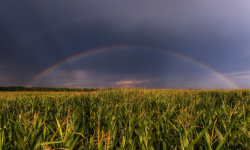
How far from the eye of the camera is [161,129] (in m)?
2.90

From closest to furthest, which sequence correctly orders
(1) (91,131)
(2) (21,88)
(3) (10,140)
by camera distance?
(3) (10,140), (1) (91,131), (2) (21,88)

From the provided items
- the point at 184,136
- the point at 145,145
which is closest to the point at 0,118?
the point at 145,145

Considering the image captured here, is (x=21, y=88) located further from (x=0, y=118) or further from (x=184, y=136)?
(x=184, y=136)

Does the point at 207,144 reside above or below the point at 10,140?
above

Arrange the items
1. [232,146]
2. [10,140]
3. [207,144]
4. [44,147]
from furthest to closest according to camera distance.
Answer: [10,140] → [232,146] → [44,147] → [207,144]

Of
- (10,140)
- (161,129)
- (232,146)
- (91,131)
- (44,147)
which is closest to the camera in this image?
(44,147)

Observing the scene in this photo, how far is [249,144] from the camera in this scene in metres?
1.92

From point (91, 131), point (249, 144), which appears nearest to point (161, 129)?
point (249, 144)

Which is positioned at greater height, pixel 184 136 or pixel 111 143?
pixel 184 136

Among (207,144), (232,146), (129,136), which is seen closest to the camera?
(207,144)

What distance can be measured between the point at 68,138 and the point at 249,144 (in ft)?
8.88

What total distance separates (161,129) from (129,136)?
0.89 meters

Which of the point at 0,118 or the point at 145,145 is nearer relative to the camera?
the point at 145,145

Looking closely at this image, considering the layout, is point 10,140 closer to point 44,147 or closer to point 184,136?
point 44,147
